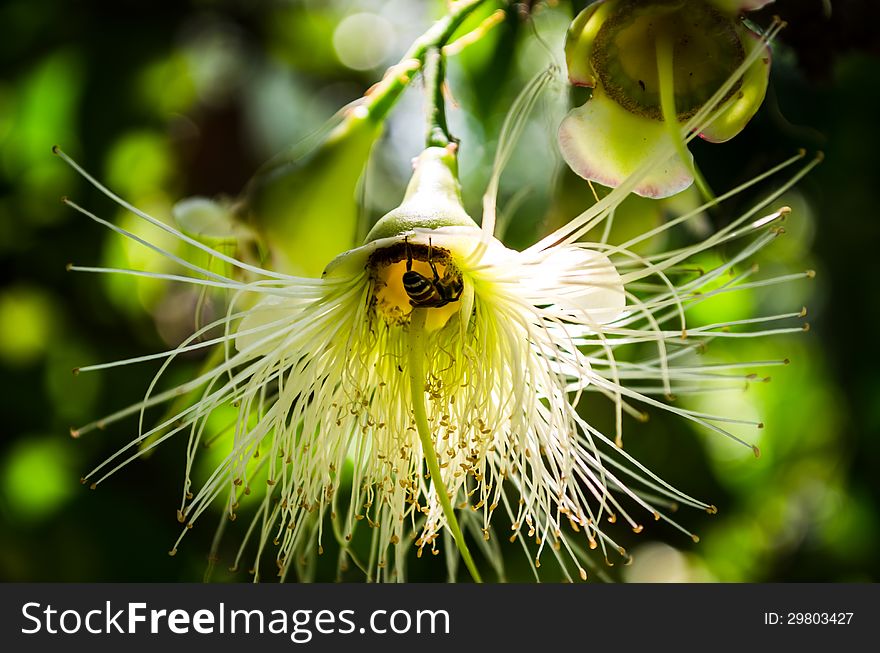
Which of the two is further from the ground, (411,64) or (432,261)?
(411,64)

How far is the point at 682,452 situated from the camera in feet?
4.46

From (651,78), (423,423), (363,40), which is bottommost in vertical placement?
(423,423)

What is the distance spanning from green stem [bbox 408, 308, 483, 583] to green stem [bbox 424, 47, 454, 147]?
0.51 ft

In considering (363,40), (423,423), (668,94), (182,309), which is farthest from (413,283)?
(363,40)

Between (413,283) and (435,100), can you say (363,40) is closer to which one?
(435,100)

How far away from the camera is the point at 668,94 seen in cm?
63

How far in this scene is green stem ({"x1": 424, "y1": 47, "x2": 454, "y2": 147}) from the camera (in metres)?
0.76

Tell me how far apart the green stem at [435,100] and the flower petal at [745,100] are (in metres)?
0.22

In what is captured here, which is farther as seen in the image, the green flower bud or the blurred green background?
the blurred green background

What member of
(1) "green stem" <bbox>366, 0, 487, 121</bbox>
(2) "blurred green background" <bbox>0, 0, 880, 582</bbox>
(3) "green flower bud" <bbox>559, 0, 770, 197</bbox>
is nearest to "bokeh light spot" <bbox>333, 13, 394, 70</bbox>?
(2) "blurred green background" <bbox>0, 0, 880, 582</bbox>

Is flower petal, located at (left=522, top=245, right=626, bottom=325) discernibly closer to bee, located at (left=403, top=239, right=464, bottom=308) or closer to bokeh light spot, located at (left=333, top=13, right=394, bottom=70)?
bee, located at (left=403, top=239, right=464, bottom=308)

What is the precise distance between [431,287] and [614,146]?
0.19m

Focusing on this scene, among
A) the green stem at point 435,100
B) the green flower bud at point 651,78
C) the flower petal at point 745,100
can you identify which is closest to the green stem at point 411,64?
the green stem at point 435,100

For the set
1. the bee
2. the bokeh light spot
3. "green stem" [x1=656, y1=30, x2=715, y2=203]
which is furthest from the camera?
the bokeh light spot
